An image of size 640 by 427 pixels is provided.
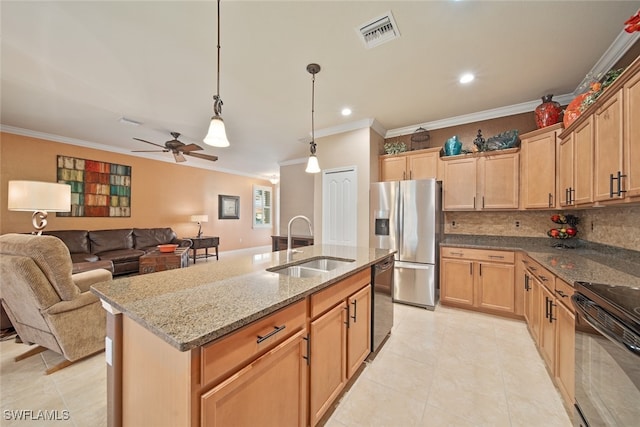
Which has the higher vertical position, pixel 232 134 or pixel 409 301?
pixel 232 134

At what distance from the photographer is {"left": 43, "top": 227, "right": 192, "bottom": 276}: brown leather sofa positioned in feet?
13.9

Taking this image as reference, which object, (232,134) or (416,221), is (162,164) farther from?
(416,221)

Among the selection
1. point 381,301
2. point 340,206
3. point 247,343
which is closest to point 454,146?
point 340,206

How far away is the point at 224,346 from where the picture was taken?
0.83 metres

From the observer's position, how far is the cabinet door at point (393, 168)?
371 centimetres

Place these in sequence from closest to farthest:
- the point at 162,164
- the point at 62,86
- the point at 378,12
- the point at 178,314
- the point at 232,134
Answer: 1. the point at 178,314
2. the point at 378,12
3. the point at 62,86
4. the point at 232,134
5. the point at 162,164

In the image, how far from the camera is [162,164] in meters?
6.00

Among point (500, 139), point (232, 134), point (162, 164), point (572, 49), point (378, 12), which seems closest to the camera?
point (378, 12)

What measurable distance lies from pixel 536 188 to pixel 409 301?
208cm

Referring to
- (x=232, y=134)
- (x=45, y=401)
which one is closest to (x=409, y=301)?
(x=45, y=401)

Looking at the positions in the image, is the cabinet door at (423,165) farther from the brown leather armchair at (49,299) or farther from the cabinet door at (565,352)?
the brown leather armchair at (49,299)

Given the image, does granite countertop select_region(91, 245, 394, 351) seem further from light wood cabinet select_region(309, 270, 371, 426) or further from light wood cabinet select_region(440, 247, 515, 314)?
light wood cabinet select_region(440, 247, 515, 314)

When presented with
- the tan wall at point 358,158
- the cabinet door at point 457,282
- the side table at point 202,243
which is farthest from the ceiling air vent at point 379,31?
the side table at point 202,243

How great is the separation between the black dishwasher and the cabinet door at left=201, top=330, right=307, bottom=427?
989 mm
